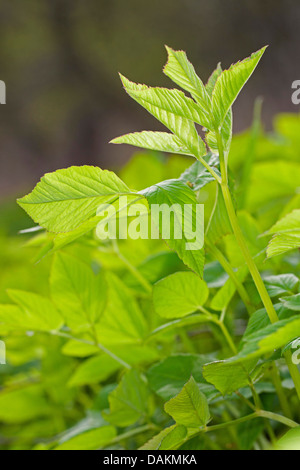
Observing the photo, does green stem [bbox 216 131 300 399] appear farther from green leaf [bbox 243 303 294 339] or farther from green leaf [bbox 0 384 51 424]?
green leaf [bbox 0 384 51 424]

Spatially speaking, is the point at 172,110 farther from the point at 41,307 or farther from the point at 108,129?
the point at 108,129

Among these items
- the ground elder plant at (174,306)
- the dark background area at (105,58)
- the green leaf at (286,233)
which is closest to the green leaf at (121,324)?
the ground elder plant at (174,306)

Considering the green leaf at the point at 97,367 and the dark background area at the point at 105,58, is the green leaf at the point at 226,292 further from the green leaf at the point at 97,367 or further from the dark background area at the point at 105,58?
the dark background area at the point at 105,58

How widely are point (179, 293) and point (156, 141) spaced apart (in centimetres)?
6

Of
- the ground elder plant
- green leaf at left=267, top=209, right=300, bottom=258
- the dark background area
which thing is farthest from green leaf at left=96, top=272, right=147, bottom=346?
the dark background area

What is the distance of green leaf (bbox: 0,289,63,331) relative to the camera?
Result: 227mm

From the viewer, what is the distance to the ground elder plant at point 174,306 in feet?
0.51

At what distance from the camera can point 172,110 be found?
16 cm

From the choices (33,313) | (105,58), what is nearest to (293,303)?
(33,313)

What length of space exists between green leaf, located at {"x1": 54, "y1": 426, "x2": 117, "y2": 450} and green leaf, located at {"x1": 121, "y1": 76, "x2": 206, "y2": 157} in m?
0.12

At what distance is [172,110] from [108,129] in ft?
9.15

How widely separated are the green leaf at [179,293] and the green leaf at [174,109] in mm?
49

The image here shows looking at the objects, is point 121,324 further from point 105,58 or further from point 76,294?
point 105,58

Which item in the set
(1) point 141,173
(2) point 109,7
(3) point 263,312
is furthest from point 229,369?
(2) point 109,7
